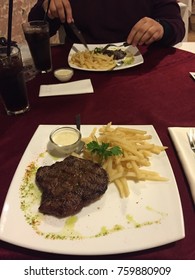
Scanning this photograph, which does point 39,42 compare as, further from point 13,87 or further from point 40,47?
point 13,87

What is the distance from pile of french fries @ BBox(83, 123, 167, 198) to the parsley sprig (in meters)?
0.02

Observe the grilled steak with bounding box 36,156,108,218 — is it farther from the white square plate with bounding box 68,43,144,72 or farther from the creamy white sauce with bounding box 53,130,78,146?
the white square plate with bounding box 68,43,144,72

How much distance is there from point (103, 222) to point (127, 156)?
0.26 m

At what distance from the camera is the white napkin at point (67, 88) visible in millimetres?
1534

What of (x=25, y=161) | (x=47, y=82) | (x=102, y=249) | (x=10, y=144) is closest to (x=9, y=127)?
(x=10, y=144)

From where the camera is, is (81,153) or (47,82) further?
(47,82)

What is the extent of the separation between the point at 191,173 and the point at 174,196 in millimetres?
134

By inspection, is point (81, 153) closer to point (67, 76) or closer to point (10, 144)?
point (10, 144)

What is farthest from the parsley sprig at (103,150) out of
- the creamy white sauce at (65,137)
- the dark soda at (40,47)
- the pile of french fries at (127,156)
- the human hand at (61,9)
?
the human hand at (61,9)

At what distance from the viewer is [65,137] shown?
115 centimetres

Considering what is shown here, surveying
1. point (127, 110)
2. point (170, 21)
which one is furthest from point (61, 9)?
point (127, 110)

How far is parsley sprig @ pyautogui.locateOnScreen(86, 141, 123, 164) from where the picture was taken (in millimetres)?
969

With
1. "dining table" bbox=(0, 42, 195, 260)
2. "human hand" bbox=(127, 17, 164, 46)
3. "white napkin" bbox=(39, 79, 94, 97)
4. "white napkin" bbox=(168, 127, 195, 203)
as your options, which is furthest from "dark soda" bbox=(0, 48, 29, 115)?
"human hand" bbox=(127, 17, 164, 46)

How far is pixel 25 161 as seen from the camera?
105 centimetres
